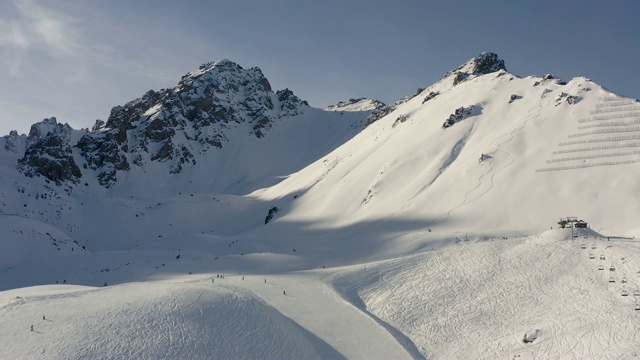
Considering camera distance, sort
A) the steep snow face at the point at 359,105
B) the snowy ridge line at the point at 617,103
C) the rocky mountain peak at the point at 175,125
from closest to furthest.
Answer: the snowy ridge line at the point at 617,103, the rocky mountain peak at the point at 175,125, the steep snow face at the point at 359,105

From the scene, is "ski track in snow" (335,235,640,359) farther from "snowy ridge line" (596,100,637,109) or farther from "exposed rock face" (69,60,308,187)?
"exposed rock face" (69,60,308,187)

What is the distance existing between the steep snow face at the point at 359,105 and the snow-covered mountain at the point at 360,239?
4730 cm

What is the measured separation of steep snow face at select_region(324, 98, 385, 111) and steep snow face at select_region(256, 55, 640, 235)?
83.9 m

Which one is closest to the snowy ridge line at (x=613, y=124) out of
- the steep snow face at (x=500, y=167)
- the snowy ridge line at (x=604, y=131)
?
the steep snow face at (x=500, y=167)

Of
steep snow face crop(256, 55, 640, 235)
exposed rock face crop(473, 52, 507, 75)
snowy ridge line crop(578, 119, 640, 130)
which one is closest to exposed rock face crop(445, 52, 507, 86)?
exposed rock face crop(473, 52, 507, 75)

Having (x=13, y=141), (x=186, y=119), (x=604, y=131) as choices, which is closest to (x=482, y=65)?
(x=604, y=131)

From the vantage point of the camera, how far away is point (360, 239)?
5181 cm

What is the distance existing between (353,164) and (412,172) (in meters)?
18.6

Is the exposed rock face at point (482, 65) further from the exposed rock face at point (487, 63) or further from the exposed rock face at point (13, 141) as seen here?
the exposed rock face at point (13, 141)

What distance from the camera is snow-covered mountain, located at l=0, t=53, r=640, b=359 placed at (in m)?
23.5

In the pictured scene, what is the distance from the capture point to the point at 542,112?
2557 inches

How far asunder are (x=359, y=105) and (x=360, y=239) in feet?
436

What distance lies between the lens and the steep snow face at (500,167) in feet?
160

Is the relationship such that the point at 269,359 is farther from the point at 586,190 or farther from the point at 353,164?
the point at 353,164
